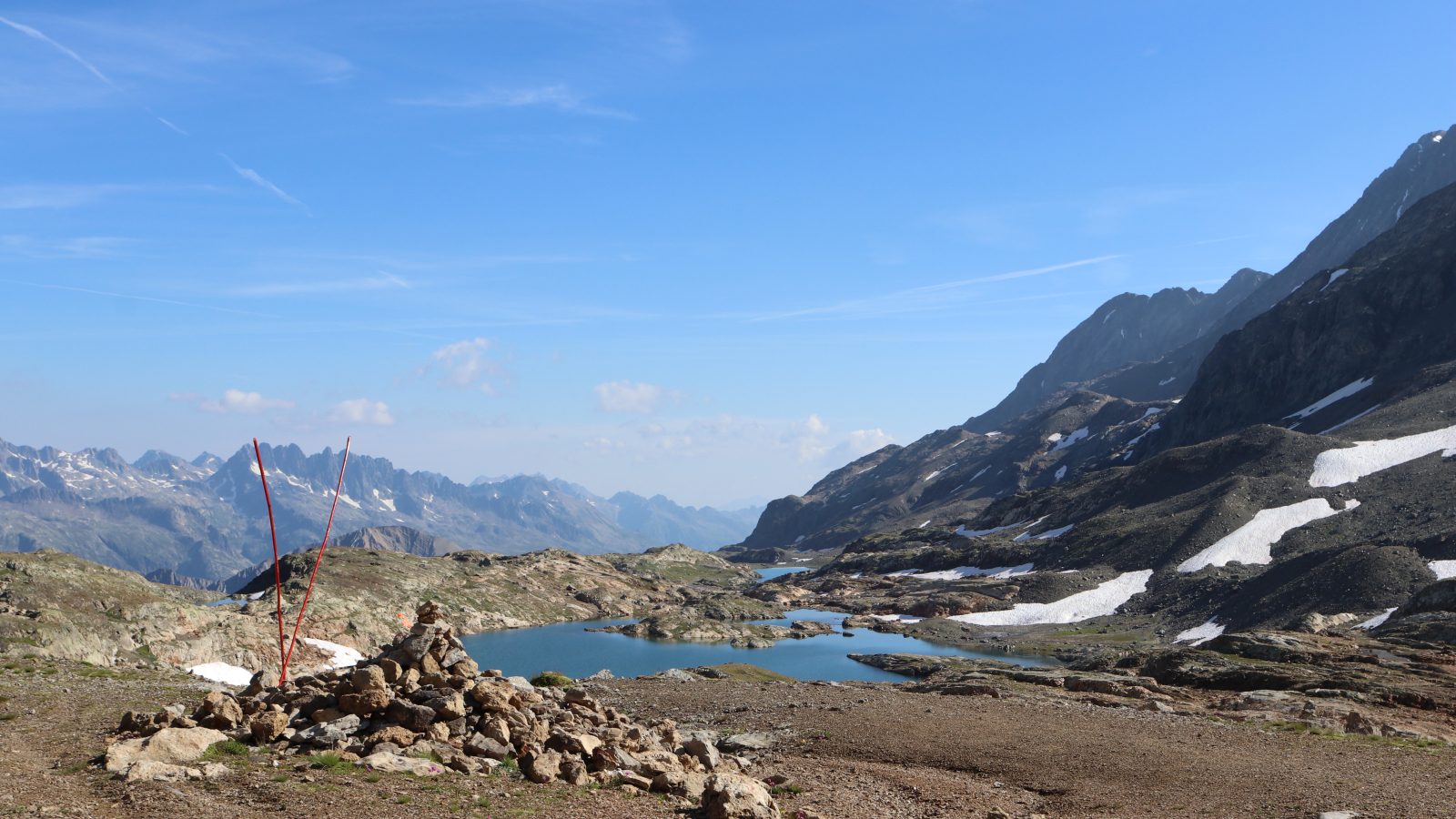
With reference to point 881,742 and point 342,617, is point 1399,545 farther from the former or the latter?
point 342,617

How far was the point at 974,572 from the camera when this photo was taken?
159 metres

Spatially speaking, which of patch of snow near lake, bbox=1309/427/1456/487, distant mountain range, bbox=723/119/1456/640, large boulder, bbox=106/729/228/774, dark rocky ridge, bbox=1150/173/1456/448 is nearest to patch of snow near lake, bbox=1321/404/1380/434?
distant mountain range, bbox=723/119/1456/640

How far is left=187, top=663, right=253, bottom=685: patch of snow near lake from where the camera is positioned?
73.6 m

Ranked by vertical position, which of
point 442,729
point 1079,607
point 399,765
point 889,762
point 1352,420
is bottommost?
point 1079,607

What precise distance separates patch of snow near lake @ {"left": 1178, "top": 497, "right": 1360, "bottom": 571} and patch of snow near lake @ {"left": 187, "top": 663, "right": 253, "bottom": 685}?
389 feet

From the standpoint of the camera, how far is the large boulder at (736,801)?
20.6 meters

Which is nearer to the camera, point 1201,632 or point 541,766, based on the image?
point 541,766

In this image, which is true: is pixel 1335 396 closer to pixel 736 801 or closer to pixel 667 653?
pixel 667 653

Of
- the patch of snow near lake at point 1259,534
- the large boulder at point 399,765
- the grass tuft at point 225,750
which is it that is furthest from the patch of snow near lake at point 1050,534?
the grass tuft at point 225,750

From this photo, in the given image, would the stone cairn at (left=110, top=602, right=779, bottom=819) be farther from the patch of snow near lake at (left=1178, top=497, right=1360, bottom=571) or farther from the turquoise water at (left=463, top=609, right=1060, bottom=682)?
the patch of snow near lake at (left=1178, top=497, right=1360, bottom=571)

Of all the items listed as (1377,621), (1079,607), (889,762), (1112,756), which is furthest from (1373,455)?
(889,762)

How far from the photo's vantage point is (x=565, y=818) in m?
19.6

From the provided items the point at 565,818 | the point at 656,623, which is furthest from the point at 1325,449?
the point at 565,818

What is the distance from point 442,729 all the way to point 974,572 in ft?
488
